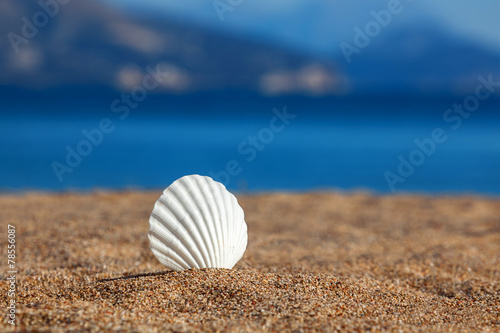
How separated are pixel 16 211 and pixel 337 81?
128m

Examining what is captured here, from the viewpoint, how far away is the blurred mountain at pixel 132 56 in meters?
87.4

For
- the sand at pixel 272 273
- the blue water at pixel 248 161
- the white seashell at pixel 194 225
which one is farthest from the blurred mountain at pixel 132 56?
the white seashell at pixel 194 225

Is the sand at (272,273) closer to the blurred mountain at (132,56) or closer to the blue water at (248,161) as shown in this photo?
the blue water at (248,161)

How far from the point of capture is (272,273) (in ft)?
13.8

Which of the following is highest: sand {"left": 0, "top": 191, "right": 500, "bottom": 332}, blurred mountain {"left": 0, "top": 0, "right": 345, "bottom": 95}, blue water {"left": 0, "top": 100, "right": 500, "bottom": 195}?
blurred mountain {"left": 0, "top": 0, "right": 345, "bottom": 95}

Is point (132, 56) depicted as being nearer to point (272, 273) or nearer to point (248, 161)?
point (248, 161)

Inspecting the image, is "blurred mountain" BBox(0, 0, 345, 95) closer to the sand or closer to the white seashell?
the sand

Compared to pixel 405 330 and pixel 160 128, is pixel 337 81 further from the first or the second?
pixel 405 330

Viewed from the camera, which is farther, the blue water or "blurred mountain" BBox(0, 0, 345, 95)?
"blurred mountain" BBox(0, 0, 345, 95)

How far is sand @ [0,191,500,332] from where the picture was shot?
3000mm

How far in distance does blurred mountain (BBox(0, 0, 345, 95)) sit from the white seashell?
8808 cm

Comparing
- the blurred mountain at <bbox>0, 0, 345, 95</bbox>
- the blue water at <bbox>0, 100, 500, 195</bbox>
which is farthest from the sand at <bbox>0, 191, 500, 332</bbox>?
the blurred mountain at <bbox>0, 0, 345, 95</bbox>

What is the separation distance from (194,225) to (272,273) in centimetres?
90

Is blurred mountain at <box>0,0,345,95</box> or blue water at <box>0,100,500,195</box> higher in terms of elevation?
blurred mountain at <box>0,0,345,95</box>
